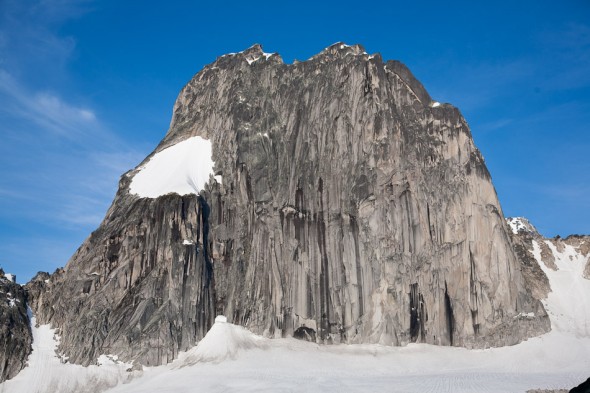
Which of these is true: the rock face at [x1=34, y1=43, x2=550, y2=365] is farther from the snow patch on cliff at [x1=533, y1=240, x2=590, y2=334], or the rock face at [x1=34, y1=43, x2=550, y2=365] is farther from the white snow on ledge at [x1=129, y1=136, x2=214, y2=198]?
the snow patch on cliff at [x1=533, y1=240, x2=590, y2=334]

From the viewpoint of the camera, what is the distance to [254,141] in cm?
10269

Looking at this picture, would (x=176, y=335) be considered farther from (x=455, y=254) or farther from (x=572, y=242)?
(x=572, y=242)

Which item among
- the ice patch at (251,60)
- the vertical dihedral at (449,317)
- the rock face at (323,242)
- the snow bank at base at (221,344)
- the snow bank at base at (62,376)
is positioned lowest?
the snow bank at base at (62,376)

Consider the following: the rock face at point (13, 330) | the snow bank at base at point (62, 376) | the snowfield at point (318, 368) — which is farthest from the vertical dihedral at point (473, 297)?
the rock face at point (13, 330)

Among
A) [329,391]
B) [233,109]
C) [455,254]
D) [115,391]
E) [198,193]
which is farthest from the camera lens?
[233,109]

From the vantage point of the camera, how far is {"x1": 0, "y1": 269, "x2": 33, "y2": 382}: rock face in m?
80.8

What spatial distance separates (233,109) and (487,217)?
40.0m

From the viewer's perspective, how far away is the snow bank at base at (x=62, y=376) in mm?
77562

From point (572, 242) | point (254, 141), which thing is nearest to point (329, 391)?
point (254, 141)

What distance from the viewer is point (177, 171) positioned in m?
101

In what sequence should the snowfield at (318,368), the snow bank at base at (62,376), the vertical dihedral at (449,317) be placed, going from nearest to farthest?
the snowfield at (318,368) < the snow bank at base at (62,376) < the vertical dihedral at (449,317)

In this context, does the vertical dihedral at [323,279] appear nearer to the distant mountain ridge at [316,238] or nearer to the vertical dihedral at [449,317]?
the distant mountain ridge at [316,238]

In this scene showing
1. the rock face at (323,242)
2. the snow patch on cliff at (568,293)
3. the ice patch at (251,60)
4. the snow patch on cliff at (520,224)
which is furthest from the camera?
the snow patch on cliff at (520,224)

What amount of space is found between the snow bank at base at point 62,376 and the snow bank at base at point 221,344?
711cm
